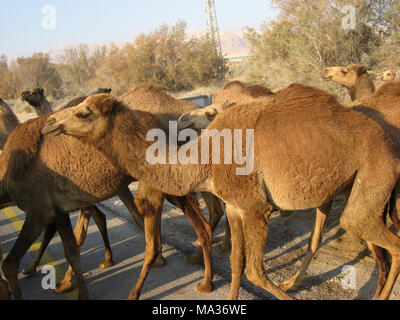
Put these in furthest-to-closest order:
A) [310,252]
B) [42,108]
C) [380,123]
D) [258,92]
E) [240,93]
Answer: [42,108] < [240,93] < [258,92] < [310,252] < [380,123]

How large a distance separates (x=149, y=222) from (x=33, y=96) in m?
4.99

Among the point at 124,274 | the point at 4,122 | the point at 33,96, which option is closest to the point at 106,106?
the point at 124,274

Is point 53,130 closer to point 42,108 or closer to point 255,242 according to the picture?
point 255,242

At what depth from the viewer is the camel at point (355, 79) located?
7422 millimetres

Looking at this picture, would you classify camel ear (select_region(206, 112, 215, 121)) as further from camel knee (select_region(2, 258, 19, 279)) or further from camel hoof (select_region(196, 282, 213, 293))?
camel knee (select_region(2, 258, 19, 279))

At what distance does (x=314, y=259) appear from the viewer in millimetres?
4965

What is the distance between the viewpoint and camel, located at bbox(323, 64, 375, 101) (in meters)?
7.42

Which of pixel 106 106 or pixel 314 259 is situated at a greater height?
pixel 106 106

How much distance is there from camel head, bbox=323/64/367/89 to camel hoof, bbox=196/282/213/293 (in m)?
5.30

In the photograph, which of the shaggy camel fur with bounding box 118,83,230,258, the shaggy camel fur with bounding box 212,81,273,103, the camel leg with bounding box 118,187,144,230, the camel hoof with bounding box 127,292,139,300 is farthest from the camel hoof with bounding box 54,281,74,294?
the shaggy camel fur with bounding box 212,81,273,103

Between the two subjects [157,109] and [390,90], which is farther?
[157,109]
